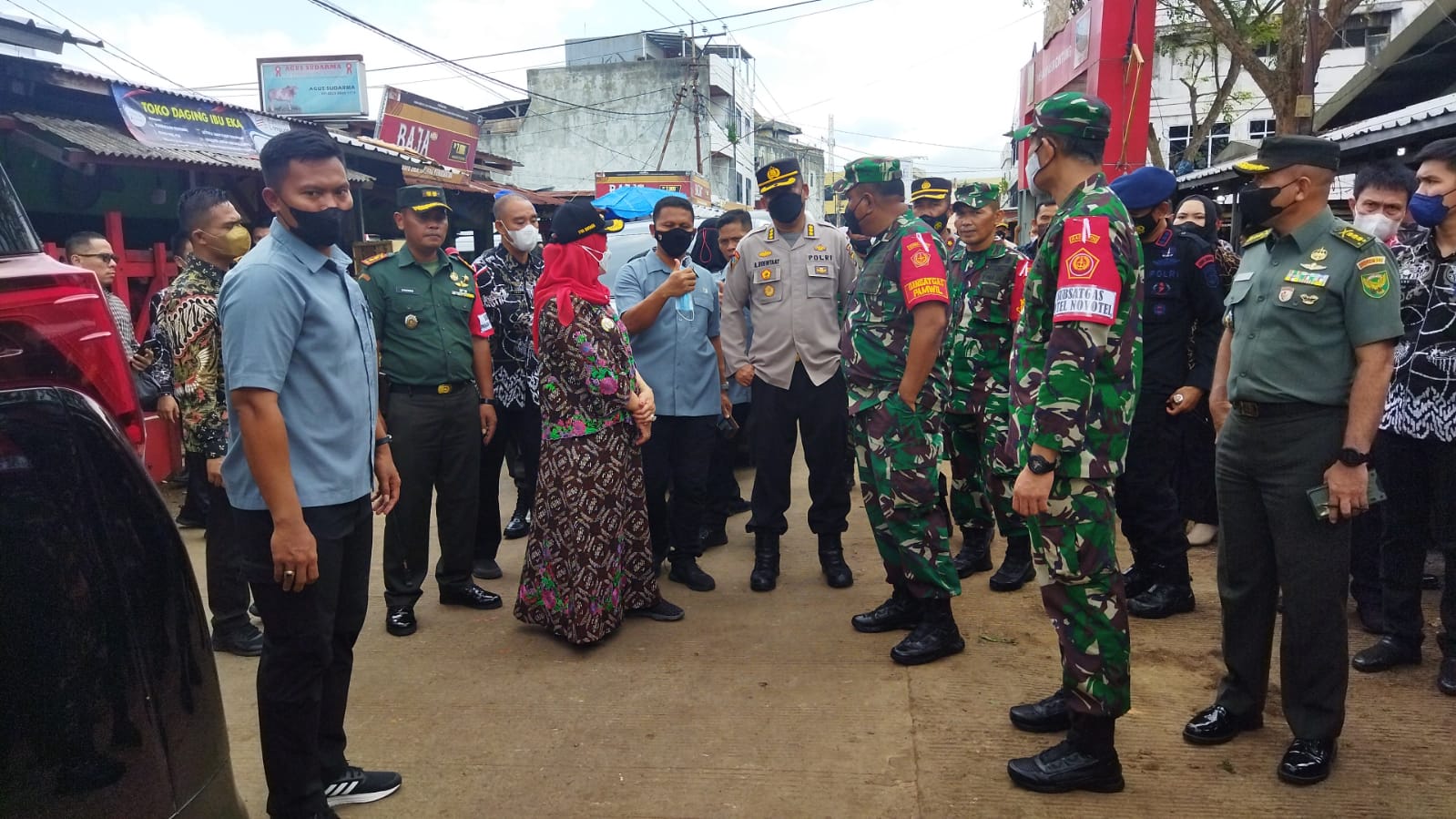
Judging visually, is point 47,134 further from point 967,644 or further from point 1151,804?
point 1151,804

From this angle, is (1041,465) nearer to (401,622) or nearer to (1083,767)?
(1083,767)

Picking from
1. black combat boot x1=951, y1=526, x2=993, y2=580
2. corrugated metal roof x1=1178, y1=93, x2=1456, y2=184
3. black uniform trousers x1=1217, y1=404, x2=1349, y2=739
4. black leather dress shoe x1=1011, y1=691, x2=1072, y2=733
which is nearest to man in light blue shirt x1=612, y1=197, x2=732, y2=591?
black combat boot x1=951, y1=526, x2=993, y2=580

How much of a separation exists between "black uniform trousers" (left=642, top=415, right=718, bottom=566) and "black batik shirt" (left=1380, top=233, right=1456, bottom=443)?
9.14ft

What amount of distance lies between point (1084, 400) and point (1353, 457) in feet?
2.49

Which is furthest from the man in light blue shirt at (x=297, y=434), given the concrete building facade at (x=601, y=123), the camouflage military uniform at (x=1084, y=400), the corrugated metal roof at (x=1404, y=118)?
the concrete building facade at (x=601, y=123)

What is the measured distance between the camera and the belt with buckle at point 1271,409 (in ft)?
8.50

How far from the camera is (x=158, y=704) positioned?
1.33 meters

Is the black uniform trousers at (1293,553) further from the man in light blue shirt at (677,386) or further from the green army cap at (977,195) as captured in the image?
the man in light blue shirt at (677,386)

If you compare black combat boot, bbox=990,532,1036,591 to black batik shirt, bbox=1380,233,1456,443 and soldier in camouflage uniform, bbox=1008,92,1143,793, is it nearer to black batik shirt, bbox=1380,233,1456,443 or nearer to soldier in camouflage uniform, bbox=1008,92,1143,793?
black batik shirt, bbox=1380,233,1456,443

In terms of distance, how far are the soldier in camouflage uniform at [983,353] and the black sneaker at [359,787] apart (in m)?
2.72

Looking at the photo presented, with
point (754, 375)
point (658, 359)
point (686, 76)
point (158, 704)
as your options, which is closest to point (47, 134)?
point (658, 359)

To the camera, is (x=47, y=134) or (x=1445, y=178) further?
(x=47, y=134)

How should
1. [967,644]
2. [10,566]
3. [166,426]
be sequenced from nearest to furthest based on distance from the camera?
[10,566] < [967,644] < [166,426]

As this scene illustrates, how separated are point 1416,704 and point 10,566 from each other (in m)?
3.85
